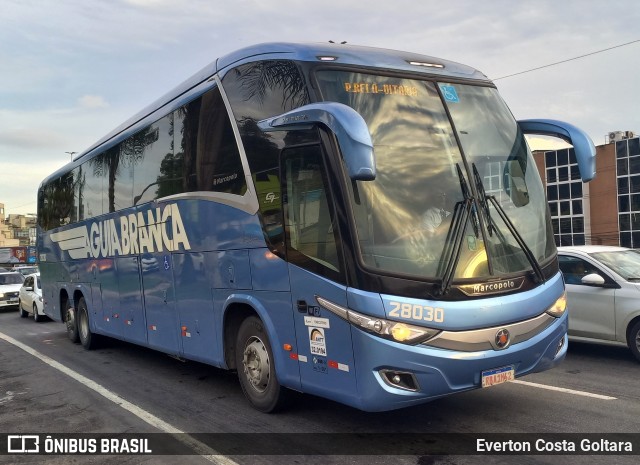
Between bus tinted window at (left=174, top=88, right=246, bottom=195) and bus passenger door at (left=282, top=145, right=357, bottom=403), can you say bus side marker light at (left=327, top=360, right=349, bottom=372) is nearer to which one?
bus passenger door at (left=282, top=145, right=357, bottom=403)

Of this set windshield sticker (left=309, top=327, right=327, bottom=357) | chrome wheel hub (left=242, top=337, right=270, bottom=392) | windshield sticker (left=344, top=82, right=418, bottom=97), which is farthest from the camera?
chrome wheel hub (left=242, top=337, right=270, bottom=392)

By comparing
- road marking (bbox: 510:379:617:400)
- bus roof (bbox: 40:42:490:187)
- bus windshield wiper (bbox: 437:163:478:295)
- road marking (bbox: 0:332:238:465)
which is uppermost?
bus roof (bbox: 40:42:490:187)

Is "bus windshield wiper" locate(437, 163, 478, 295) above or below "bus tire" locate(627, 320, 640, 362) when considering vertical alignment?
above

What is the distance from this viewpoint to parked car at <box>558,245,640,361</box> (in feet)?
27.1

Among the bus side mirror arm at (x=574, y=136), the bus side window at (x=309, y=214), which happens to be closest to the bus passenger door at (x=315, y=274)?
the bus side window at (x=309, y=214)

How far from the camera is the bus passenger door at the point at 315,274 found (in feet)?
16.5

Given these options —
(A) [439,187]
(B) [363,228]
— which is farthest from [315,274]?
(A) [439,187]

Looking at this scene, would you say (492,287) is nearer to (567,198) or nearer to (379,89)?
(379,89)

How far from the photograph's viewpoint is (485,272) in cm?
507

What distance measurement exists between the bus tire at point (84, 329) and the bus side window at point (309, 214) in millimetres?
8004

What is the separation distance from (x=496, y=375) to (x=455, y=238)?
1220 millimetres

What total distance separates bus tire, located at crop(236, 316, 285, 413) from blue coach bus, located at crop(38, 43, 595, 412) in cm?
2

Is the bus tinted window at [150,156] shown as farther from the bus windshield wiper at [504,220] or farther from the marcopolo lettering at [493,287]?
the marcopolo lettering at [493,287]

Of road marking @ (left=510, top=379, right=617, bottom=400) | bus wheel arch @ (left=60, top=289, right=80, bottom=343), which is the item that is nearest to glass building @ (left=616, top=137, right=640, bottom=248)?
bus wheel arch @ (left=60, top=289, right=80, bottom=343)
